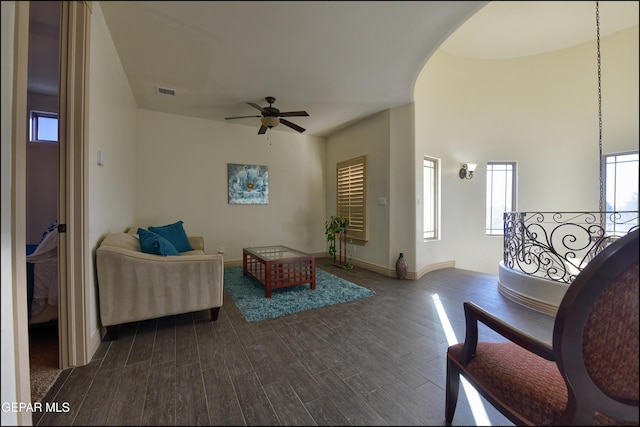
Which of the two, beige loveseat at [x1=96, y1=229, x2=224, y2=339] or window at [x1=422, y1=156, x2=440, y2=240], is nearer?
beige loveseat at [x1=96, y1=229, x2=224, y2=339]

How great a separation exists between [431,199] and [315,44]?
10.5 feet

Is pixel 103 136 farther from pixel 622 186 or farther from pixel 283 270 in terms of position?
pixel 622 186

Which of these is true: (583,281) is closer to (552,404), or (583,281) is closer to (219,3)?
(552,404)

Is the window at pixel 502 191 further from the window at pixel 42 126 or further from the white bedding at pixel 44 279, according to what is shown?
the window at pixel 42 126

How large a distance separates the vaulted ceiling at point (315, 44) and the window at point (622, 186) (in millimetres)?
369

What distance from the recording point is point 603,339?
669 mm

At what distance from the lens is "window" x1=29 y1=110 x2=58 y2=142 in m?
3.39

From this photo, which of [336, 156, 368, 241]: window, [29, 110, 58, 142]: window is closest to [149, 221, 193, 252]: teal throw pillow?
[29, 110, 58, 142]: window

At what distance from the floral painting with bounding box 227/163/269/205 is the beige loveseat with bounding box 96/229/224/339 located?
90.6 inches

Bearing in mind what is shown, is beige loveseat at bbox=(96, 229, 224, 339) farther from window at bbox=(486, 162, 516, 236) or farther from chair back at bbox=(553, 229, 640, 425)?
window at bbox=(486, 162, 516, 236)

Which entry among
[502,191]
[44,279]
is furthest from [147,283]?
[502,191]

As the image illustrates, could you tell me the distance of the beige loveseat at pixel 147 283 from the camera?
5.78ft

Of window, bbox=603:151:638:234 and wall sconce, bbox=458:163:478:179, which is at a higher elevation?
wall sconce, bbox=458:163:478:179

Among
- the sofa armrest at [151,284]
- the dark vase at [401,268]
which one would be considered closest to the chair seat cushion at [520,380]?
the sofa armrest at [151,284]
